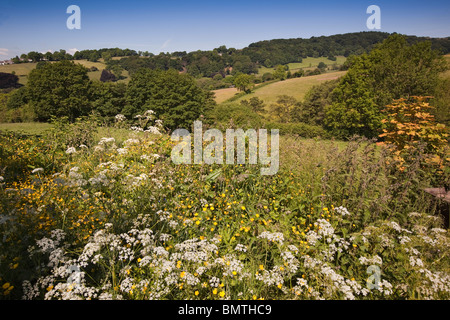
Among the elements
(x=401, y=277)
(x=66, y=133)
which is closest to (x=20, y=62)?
(x=66, y=133)

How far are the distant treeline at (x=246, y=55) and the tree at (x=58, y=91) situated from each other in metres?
43.3

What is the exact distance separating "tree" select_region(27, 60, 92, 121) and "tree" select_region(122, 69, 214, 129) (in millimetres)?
7327

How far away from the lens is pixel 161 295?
7.83 feet

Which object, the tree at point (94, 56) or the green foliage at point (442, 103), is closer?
the green foliage at point (442, 103)

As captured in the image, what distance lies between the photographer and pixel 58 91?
3475 centimetres

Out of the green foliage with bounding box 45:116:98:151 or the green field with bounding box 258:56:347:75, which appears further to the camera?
the green field with bounding box 258:56:347:75

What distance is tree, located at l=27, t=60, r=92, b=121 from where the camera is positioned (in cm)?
3456

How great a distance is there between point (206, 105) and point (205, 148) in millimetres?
38064

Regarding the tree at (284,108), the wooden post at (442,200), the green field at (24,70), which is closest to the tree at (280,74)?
the tree at (284,108)

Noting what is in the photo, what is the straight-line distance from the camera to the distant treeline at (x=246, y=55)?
80.9m

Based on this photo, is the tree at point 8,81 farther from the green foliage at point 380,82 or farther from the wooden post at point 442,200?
the wooden post at point 442,200

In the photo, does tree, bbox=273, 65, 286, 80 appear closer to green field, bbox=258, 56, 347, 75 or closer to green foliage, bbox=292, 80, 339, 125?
green field, bbox=258, 56, 347, 75

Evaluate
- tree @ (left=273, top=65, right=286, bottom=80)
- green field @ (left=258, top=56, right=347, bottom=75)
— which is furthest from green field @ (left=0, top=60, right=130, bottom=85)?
Answer: green field @ (left=258, top=56, right=347, bottom=75)
